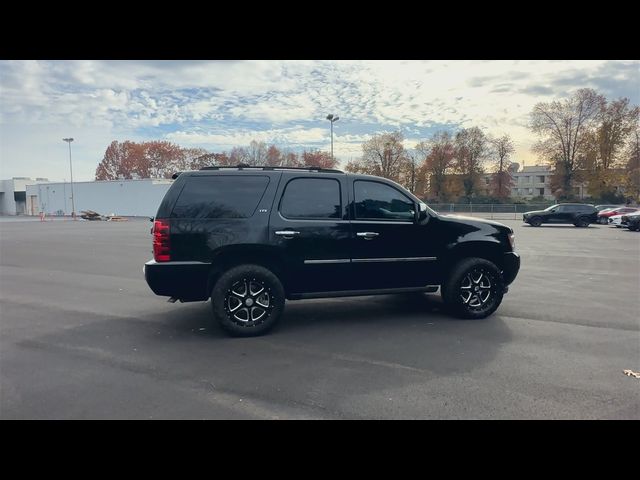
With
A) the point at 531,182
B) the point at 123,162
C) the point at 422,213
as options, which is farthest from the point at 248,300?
the point at 531,182

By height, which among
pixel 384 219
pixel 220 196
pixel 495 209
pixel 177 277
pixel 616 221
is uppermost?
pixel 220 196

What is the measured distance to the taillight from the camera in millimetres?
5090

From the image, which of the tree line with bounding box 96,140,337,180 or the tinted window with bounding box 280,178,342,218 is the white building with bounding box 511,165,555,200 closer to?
the tree line with bounding box 96,140,337,180

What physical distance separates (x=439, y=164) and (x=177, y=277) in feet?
219

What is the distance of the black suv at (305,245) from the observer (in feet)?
17.0

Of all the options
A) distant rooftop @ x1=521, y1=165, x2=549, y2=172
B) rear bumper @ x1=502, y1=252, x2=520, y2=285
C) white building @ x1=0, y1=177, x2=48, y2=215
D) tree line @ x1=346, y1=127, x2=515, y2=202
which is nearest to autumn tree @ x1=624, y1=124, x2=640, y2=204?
tree line @ x1=346, y1=127, x2=515, y2=202

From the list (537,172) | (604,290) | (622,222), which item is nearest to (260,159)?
(622,222)

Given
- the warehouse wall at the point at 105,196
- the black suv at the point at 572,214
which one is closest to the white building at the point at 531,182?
the black suv at the point at 572,214

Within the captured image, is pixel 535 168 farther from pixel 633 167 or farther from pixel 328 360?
pixel 328 360

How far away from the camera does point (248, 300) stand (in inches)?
207

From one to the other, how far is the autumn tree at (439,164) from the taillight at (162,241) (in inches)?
2591

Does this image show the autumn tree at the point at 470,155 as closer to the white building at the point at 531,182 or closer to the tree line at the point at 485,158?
the tree line at the point at 485,158

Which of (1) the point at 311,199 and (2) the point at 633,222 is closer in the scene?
(1) the point at 311,199
